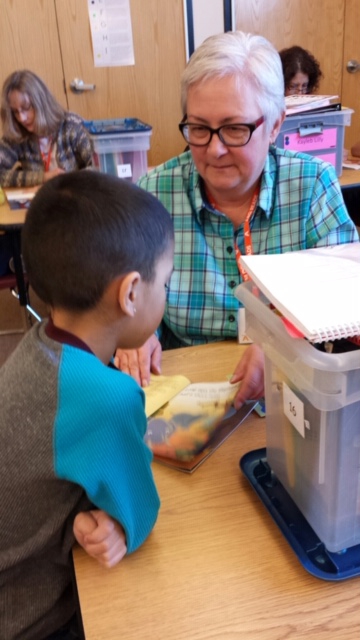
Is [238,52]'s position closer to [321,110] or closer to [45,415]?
[45,415]

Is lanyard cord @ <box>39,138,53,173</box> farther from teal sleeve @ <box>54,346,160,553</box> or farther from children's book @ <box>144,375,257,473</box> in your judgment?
teal sleeve @ <box>54,346,160,553</box>

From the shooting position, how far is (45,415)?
66cm

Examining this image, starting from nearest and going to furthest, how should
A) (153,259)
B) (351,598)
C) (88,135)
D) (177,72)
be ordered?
(351,598), (153,259), (88,135), (177,72)

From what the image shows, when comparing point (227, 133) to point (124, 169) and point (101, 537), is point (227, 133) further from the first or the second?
point (124, 169)

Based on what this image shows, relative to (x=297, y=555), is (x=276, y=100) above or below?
above

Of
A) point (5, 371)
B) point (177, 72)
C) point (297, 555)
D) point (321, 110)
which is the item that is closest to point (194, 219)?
point (5, 371)

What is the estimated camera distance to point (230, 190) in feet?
4.35

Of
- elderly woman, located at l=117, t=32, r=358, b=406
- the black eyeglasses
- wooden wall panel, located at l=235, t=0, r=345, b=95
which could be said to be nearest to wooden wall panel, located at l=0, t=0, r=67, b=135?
wooden wall panel, located at l=235, t=0, r=345, b=95

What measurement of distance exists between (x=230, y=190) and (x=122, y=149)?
1.53 metres

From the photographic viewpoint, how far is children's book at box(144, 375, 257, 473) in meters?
0.90

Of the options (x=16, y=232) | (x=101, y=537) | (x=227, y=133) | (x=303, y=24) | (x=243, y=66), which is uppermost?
(x=303, y=24)

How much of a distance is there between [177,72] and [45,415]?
11.8 ft

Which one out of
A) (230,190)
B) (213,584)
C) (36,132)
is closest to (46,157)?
(36,132)

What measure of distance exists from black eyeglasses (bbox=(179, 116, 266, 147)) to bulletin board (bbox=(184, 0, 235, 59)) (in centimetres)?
280
